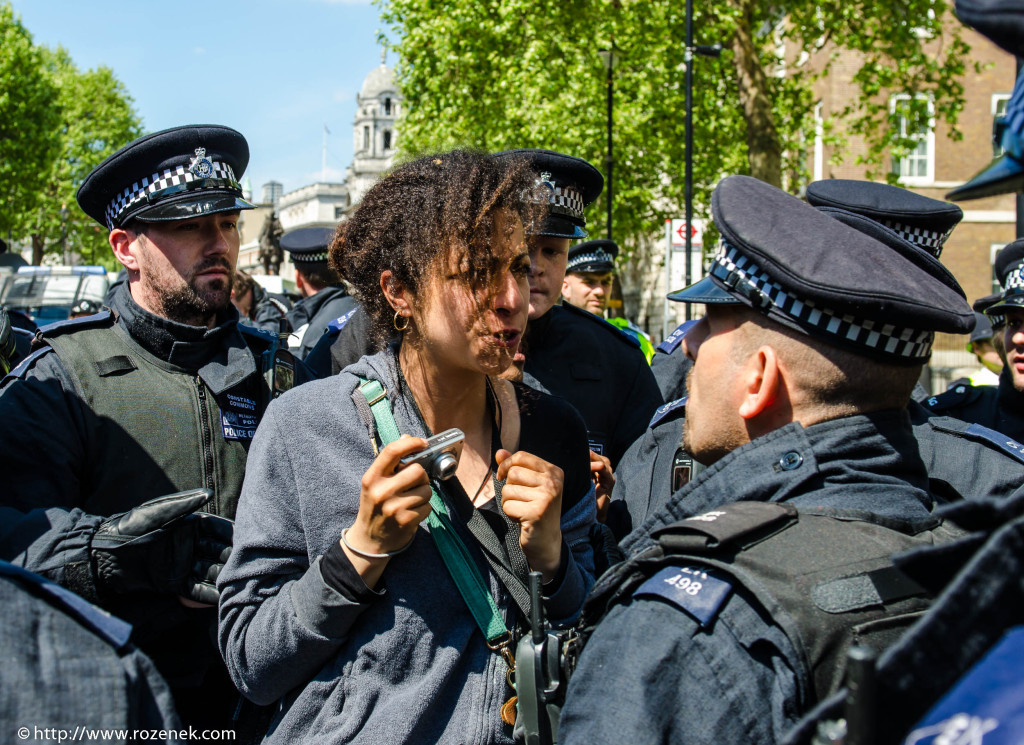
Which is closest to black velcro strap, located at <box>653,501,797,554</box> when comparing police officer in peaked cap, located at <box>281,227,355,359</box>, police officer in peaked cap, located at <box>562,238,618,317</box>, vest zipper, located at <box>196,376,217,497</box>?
vest zipper, located at <box>196,376,217,497</box>

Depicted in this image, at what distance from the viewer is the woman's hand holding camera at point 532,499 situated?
2.17 meters

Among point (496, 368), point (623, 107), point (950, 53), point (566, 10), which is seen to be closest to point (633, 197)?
point (623, 107)

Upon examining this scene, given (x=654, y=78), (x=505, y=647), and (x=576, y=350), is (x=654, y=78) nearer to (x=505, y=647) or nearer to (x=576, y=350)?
(x=576, y=350)

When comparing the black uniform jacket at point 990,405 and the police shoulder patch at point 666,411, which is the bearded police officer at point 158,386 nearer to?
the police shoulder patch at point 666,411

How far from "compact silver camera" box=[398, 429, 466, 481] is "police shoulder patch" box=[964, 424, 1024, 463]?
2.24m

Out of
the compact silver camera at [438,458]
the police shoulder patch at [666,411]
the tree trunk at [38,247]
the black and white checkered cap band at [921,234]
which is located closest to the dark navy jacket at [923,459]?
the police shoulder patch at [666,411]

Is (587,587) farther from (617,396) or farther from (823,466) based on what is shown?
(617,396)

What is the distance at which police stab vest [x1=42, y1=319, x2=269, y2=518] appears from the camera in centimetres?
293

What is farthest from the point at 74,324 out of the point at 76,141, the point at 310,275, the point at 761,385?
the point at 76,141

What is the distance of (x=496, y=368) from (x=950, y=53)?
1861cm

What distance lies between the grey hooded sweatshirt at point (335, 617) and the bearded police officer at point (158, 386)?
359mm

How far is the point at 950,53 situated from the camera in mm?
17922

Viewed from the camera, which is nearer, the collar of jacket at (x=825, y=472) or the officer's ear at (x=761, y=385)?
the collar of jacket at (x=825, y=472)

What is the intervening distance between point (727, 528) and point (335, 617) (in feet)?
2.99
